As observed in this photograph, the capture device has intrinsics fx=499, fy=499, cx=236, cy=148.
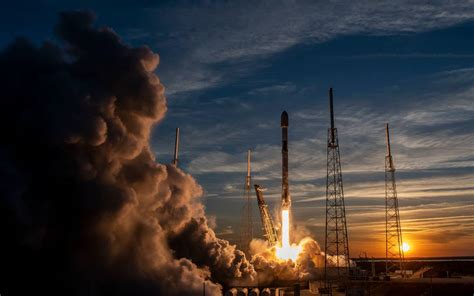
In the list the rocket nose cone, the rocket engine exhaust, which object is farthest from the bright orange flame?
the rocket nose cone

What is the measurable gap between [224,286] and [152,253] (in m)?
13.7

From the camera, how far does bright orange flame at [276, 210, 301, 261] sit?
7412 centimetres

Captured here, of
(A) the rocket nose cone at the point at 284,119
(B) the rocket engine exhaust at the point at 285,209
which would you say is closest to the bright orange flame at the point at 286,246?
(B) the rocket engine exhaust at the point at 285,209

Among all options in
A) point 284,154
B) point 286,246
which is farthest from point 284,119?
point 286,246

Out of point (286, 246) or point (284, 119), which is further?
point (284, 119)

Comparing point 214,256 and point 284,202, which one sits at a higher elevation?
point 284,202

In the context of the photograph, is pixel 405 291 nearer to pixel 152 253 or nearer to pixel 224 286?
pixel 224 286

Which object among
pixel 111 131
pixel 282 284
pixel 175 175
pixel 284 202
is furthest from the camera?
pixel 284 202

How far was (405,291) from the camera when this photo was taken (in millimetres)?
61219

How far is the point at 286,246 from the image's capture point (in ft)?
247

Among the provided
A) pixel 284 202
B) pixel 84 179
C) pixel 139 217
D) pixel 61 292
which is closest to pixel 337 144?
pixel 284 202

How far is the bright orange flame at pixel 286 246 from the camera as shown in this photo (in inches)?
2918

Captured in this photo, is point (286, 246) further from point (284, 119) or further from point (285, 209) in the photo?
point (284, 119)

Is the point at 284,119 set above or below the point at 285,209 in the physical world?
above
